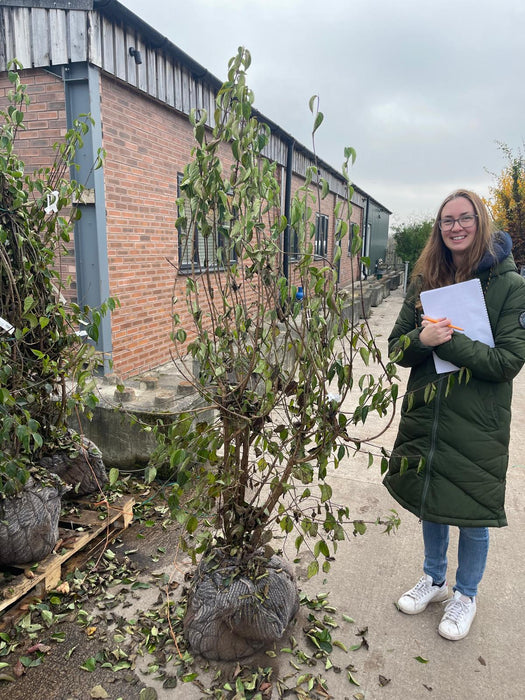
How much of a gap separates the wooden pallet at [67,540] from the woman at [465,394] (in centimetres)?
189

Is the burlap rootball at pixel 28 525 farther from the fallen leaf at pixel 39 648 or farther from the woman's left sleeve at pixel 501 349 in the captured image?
the woman's left sleeve at pixel 501 349

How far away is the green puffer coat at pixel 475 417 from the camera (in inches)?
84.7

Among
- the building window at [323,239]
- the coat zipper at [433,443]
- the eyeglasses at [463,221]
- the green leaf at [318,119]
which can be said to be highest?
the building window at [323,239]

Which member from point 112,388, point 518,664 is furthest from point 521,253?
point 518,664

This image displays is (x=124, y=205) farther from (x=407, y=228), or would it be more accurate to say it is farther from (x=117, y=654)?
(x=407, y=228)

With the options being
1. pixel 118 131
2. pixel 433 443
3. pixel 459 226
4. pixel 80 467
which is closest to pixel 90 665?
pixel 80 467

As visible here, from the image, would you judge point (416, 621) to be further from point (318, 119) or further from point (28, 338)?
point (28, 338)

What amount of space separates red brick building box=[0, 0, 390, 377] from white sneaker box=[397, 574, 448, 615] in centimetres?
277

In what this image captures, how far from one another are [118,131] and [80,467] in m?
3.67

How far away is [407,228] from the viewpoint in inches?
950

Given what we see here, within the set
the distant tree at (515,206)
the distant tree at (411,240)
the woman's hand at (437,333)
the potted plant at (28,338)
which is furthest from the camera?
the distant tree at (411,240)

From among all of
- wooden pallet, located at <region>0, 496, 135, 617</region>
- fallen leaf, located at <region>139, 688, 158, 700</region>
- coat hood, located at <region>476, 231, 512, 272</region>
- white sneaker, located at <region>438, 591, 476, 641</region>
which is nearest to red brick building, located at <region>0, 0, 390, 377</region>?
wooden pallet, located at <region>0, 496, 135, 617</region>

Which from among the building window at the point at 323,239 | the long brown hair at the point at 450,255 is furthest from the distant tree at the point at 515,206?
the long brown hair at the point at 450,255

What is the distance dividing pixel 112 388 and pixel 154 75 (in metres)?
3.57
